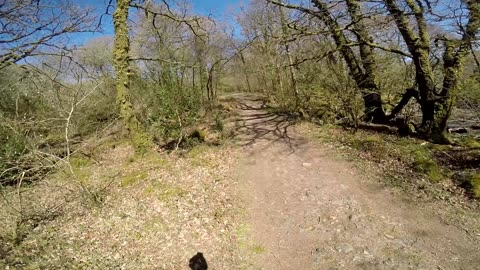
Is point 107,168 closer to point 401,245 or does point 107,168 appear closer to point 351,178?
point 351,178

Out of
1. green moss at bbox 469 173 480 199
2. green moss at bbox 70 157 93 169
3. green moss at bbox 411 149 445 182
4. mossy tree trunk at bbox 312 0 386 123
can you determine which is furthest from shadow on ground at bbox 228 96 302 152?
green moss at bbox 70 157 93 169

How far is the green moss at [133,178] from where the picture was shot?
26.2ft

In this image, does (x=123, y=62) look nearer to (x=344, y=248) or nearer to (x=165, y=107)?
(x=165, y=107)

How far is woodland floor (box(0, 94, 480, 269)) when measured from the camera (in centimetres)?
486

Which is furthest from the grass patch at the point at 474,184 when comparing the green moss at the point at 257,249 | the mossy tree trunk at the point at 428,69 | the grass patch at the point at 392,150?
the green moss at the point at 257,249

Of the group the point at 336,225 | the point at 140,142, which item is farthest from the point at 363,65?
the point at 140,142

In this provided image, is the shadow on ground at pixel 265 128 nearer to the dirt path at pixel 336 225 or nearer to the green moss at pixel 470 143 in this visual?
the dirt path at pixel 336 225

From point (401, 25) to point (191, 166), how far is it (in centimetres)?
696

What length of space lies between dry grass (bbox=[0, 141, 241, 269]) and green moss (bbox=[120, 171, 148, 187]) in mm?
15

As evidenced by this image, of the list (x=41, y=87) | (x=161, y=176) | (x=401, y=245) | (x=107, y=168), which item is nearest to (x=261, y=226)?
(x=401, y=245)

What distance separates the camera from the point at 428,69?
862cm

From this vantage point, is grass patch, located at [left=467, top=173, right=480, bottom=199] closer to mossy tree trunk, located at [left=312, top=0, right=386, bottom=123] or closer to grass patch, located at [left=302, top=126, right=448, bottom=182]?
grass patch, located at [left=302, top=126, right=448, bottom=182]

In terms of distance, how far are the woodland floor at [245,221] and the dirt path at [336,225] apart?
17 mm

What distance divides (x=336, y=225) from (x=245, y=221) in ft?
5.56
